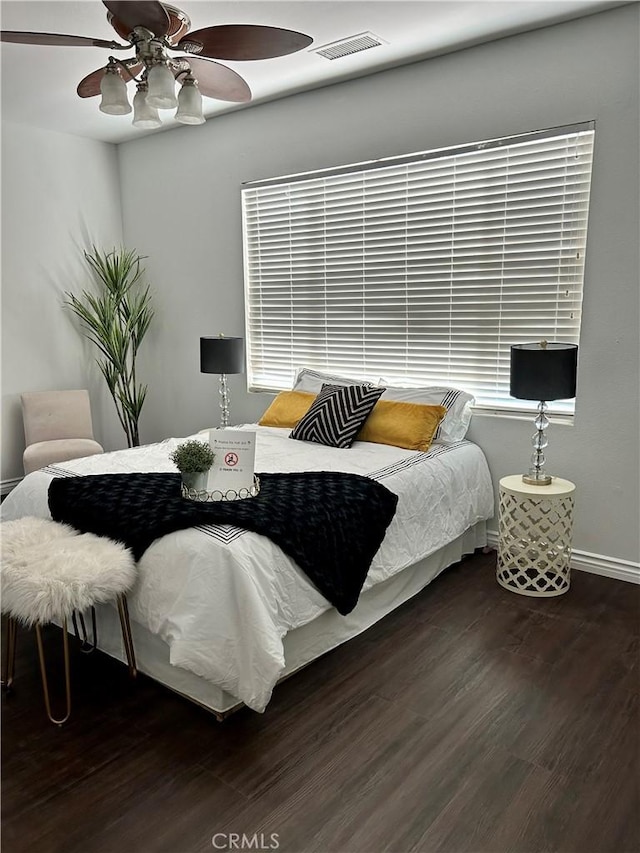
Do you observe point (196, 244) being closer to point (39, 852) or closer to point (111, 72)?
point (111, 72)

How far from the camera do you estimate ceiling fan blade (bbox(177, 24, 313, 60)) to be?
7.91 ft

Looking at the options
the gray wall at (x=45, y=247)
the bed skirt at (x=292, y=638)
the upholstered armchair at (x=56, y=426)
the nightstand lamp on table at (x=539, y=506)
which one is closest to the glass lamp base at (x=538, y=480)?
the nightstand lamp on table at (x=539, y=506)

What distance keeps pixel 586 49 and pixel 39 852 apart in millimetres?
3932

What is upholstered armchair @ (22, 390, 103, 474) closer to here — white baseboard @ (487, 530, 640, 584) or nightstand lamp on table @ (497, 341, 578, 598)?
nightstand lamp on table @ (497, 341, 578, 598)

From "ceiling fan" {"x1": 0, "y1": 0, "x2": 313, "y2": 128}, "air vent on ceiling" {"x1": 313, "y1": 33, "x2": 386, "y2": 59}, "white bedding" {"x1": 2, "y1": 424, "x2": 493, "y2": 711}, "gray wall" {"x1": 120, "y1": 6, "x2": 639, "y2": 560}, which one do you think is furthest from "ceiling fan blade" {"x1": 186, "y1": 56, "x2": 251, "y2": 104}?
"white bedding" {"x1": 2, "y1": 424, "x2": 493, "y2": 711}

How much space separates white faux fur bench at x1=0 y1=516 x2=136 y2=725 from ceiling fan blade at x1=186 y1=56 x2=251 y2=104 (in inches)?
78.2

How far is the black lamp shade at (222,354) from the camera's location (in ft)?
15.0

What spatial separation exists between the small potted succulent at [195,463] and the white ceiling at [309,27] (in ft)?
6.86

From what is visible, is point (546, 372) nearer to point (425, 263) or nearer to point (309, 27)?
point (425, 263)

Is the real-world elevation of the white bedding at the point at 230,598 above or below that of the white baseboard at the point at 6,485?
above

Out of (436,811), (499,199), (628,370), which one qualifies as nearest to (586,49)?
(499,199)

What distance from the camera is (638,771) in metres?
2.04

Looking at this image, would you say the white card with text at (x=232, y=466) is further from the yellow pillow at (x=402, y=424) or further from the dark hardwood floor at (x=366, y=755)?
the yellow pillow at (x=402, y=424)

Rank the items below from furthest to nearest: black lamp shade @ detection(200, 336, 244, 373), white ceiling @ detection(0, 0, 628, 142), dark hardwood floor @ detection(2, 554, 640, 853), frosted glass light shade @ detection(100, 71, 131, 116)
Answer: black lamp shade @ detection(200, 336, 244, 373) < white ceiling @ detection(0, 0, 628, 142) < frosted glass light shade @ detection(100, 71, 131, 116) < dark hardwood floor @ detection(2, 554, 640, 853)
